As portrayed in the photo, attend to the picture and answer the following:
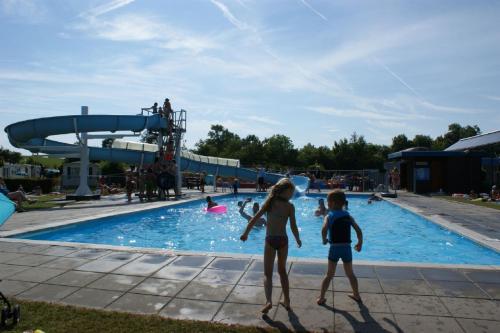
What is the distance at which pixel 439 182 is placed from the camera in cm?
2541

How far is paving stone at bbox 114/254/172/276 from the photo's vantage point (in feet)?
19.4

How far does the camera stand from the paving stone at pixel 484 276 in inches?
216

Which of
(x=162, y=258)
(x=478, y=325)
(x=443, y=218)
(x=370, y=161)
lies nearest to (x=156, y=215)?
(x=162, y=258)

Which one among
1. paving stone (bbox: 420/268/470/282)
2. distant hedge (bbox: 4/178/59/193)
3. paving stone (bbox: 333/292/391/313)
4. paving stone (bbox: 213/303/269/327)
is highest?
distant hedge (bbox: 4/178/59/193)

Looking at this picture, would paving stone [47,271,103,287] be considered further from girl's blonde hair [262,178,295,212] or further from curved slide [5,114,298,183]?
curved slide [5,114,298,183]

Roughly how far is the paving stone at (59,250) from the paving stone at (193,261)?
2.19m

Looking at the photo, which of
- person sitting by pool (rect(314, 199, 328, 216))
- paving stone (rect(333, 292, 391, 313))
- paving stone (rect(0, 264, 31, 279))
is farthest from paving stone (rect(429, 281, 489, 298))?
person sitting by pool (rect(314, 199, 328, 216))

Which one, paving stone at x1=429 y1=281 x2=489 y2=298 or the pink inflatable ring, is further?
the pink inflatable ring

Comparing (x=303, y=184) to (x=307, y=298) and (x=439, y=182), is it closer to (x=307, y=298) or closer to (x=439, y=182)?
(x=439, y=182)

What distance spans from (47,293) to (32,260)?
6.40 feet

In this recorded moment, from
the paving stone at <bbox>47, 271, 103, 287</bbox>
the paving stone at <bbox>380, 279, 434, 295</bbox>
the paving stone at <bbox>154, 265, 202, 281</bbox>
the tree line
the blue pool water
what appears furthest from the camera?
the tree line

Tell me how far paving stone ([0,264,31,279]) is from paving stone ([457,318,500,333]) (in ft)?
20.1

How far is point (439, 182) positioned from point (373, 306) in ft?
77.6

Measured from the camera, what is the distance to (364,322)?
4.10 metres
